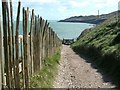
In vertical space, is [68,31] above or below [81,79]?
below

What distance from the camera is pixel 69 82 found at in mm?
13273

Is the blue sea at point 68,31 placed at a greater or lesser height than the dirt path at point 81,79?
lesser

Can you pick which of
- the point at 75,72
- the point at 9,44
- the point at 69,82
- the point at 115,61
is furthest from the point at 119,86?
the point at 9,44

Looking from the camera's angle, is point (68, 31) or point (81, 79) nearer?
point (81, 79)

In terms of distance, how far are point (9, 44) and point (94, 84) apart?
5.48 meters

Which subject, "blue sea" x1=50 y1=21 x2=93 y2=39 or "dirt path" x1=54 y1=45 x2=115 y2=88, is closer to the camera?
"dirt path" x1=54 y1=45 x2=115 y2=88

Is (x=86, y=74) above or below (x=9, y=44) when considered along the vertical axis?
below

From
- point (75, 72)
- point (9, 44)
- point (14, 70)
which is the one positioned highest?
point (9, 44)

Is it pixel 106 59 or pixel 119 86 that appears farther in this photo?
pixel 106 59

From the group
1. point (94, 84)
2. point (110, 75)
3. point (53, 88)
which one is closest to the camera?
point (53, 88)

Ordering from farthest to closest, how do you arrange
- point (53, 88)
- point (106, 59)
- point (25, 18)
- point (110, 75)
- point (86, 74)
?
point (106, 59), point (86, 74), point (110, 75), point (53, 88), point (25, 18)

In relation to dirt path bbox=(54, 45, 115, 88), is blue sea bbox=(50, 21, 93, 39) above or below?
below

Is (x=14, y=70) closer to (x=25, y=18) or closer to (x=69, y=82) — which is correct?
(x=25, y=18)

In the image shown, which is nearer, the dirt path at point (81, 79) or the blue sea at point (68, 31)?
the dirt path at point (81, 79)
